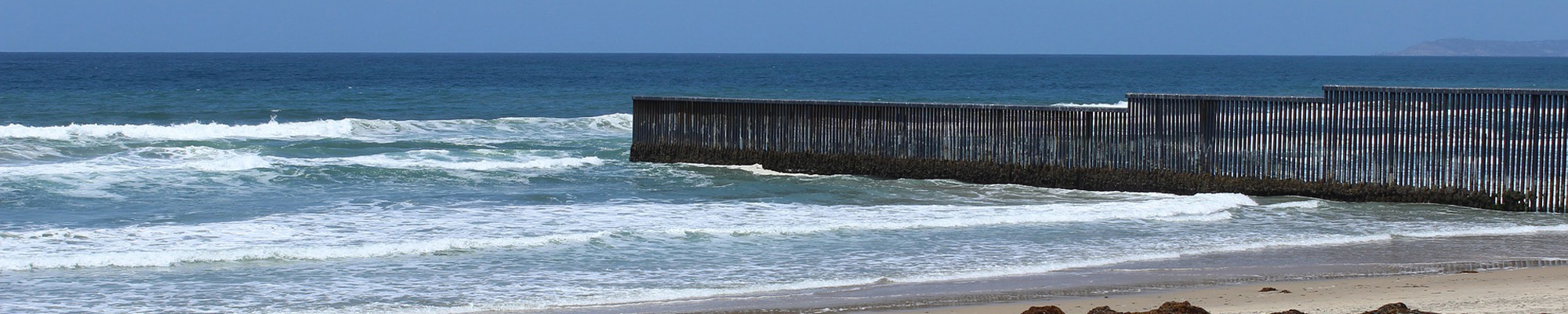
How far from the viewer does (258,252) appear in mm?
12281

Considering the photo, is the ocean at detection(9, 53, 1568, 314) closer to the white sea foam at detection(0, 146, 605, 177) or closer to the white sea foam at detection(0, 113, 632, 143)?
the white sea foam at detection(0, 146, 605, 177)

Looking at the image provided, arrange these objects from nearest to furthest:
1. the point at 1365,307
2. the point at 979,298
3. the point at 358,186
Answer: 1. the point at 1365,307
2. the point at 979,298
3. the point at 358,186

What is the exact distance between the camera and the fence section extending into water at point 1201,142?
1530 cm

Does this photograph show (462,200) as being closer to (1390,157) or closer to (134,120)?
(1390,157)

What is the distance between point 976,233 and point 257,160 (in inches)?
507

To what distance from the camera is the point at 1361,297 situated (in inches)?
389

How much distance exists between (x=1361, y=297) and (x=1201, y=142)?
7436 mm

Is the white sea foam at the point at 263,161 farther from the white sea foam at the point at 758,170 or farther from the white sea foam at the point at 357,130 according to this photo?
the white sea foam at the point at 357,130

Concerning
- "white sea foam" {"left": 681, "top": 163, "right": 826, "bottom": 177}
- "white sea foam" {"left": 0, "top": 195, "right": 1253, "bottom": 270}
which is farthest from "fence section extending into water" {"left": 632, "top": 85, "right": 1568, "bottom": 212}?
"white sea foam" {"left": 0, "top": 195, "right": 1253, "bottom": 270}

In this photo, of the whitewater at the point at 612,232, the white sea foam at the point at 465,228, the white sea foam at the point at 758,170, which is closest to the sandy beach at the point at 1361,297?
the whitewater at the point at 612,232

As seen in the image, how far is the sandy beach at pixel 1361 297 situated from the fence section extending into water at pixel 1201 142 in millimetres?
4523

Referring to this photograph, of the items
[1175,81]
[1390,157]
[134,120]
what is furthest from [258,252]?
[1175,81]

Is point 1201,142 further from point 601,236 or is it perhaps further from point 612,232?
point 601,236

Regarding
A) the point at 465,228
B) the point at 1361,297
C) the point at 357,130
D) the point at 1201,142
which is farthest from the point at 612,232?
the point at 357,130
